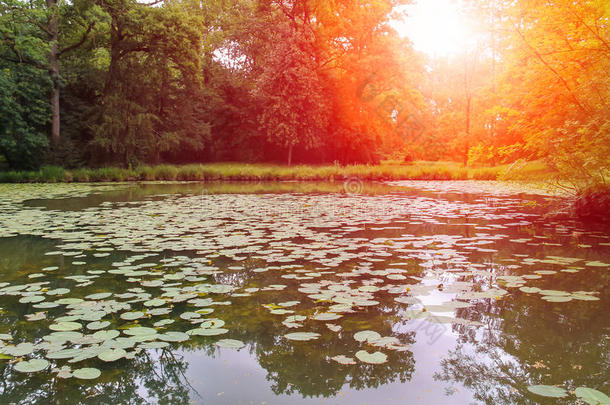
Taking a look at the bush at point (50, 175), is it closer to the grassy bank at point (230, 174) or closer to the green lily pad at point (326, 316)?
the grassy bank at point (230, 174)

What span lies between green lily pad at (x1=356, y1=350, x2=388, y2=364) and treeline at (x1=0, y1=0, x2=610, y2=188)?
5.90 metres

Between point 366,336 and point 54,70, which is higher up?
point 54,70

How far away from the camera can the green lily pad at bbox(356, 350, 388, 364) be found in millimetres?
2111

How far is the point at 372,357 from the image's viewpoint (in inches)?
84.7

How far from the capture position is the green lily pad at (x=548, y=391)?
1.82 metres

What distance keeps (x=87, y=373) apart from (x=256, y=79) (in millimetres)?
Answer: 25814

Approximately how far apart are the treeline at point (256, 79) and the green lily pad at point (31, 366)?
7.21 meters

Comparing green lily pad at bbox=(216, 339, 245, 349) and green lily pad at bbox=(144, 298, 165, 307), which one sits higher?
green lily pad at bbox=(216, 339, 245, 349)

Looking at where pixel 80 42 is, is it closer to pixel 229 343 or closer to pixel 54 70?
pixel 54 70

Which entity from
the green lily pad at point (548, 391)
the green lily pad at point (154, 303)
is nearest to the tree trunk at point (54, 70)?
the green lily pad at point (154, 303)

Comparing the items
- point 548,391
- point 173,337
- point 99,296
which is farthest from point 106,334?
point 548,391

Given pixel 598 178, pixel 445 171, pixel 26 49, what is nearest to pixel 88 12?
pixel 26 49

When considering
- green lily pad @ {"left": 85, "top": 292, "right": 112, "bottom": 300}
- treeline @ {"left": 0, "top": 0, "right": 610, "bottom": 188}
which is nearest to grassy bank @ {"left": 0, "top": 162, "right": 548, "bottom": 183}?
treeline @ {"left": 0, "top": 0, "right": 610, "bottom": 188}

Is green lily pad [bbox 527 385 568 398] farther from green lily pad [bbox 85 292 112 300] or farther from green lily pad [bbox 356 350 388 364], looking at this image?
green lily pad [bbox 85 292 112 300]
